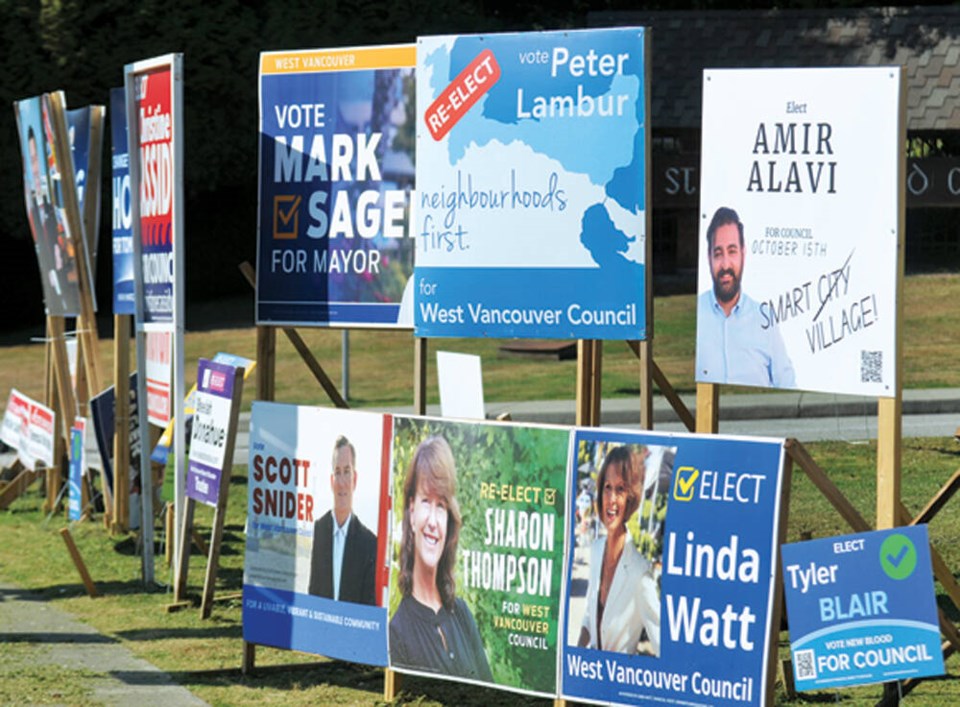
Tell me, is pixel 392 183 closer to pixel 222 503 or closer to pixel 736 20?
pixel 222 503

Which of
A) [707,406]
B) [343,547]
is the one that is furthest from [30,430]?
[707,406]

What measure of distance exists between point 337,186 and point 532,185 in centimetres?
158

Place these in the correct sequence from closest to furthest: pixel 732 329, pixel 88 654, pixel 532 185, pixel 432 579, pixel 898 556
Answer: pixel 898 556 < pixel 732 329 < pixel 532 185 < pixel 432 579 < pixel 88 654

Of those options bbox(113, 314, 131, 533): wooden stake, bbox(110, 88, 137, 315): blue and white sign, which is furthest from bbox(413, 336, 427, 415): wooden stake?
bbox(113, 314, 131, 533): wooden stake

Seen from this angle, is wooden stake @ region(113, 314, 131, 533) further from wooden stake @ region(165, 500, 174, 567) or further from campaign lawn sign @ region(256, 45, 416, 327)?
campaign lawn sign @ region(256, 45, 416, 327)

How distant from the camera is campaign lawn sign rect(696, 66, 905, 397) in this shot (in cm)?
680

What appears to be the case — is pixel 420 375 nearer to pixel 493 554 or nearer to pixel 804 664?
pixel 493 554

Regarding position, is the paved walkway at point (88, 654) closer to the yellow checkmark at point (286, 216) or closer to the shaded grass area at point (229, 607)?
the shaded grass area at point (229, 607)

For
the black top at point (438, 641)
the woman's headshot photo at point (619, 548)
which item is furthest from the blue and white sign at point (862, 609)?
the black top at point (438, 641)

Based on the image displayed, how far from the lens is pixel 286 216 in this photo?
928 cm

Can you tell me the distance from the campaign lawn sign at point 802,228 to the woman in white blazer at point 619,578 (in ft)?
2.19

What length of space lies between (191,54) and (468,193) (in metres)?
24.1

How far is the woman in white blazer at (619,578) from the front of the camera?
7105 millimetres

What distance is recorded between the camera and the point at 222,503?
1066 cm
